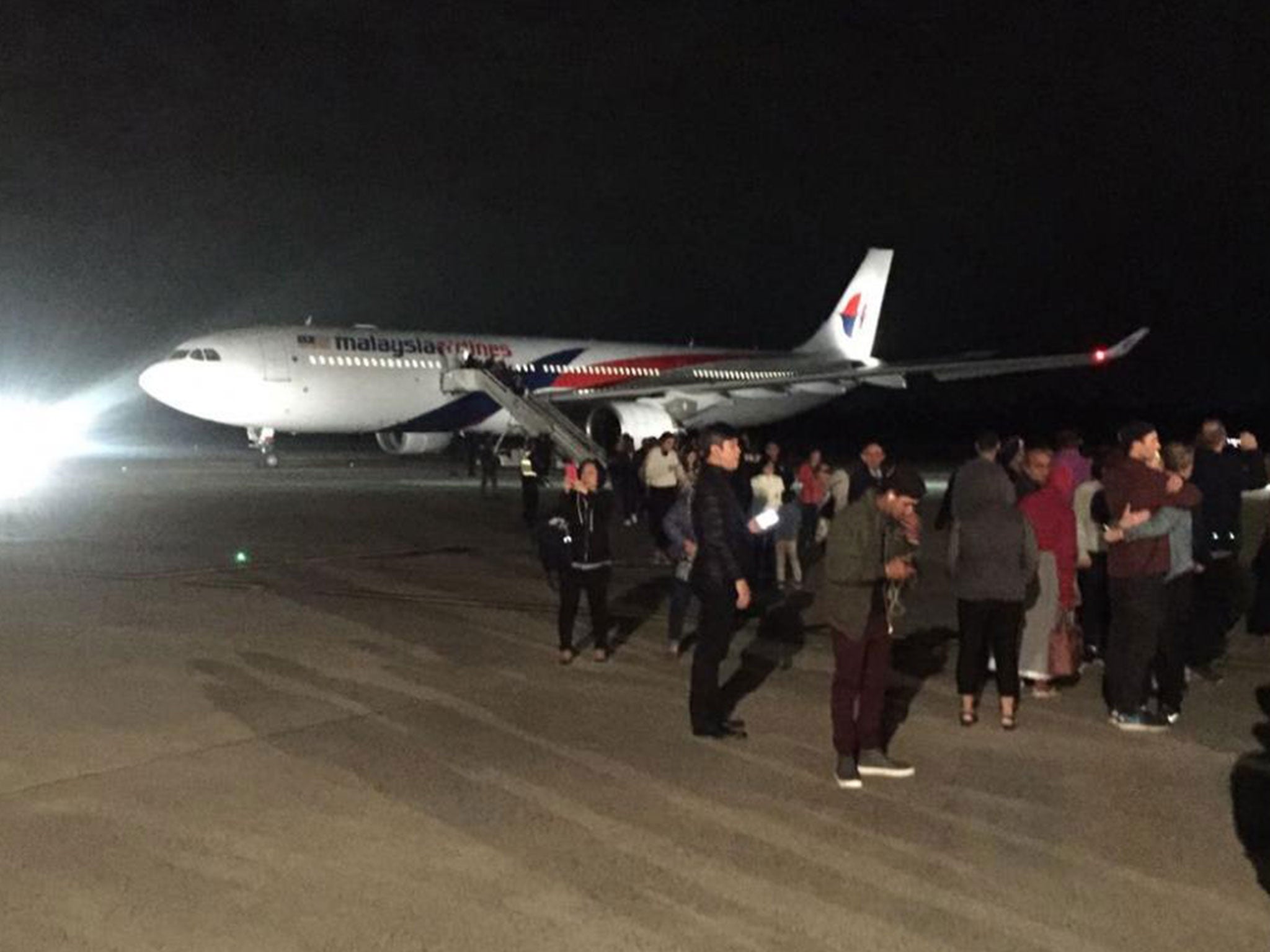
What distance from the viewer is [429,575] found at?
14.8 m

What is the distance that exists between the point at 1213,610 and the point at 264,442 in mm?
26993

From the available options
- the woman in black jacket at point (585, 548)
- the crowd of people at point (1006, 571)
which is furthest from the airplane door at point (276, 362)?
the woman in black jacket at point (585, 548)

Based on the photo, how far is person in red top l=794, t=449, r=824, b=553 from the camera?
15602 mm

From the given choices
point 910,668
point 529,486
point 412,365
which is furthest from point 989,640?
point 412,365

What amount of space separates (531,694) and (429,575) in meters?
5.93

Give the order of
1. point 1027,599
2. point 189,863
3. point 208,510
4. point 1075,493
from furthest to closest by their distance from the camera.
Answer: point 208,510 → point 1075,493 → point 1027,599 → point 189,863

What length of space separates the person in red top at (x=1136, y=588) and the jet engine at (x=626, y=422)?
77.5 feet

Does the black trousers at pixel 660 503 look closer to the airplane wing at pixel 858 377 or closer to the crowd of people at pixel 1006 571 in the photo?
the crowd of people at pixel 1006 571

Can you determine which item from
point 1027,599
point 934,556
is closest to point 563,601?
point 1027,599

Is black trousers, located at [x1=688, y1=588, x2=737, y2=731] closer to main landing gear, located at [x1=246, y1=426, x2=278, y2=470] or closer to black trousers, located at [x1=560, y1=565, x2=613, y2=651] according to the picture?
black trousers, located at [x1=560, y1=565, x2=613, y2=651]

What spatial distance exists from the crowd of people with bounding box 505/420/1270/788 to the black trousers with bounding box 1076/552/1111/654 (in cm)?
1

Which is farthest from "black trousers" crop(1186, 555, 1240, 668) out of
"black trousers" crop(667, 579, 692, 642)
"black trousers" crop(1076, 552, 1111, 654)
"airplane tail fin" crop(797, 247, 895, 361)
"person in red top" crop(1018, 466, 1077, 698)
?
"airplane tail fin" crop(797, 247, 895, 361)

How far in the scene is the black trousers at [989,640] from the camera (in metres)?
8.15

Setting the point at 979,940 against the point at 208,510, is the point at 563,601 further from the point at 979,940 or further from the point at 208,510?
the point at 208,510
